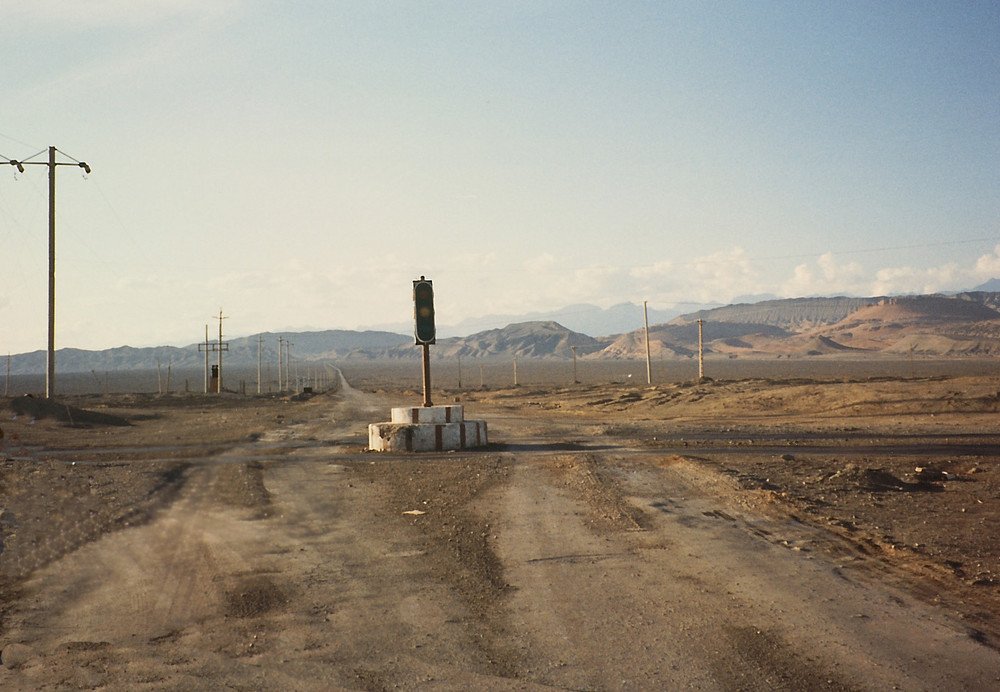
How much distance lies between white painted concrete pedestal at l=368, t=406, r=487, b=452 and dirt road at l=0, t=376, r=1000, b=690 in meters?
6.32

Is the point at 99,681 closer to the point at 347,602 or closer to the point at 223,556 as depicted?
the point at 347,602

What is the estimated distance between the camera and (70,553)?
27.6ft

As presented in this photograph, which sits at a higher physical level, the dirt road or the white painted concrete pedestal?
the white painted concrete pedestal

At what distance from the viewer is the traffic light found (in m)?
19.7

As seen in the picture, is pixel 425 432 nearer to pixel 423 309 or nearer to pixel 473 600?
pixel 423 309

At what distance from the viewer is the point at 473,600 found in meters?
6.71

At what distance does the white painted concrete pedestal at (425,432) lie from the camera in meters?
18.8

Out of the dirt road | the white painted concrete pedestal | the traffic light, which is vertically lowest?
the dirt road

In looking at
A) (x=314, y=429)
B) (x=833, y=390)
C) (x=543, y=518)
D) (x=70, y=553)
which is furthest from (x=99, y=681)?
(x=833, y=390)

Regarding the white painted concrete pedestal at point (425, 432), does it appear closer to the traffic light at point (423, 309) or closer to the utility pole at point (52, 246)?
the traffic light at point (423, 309)

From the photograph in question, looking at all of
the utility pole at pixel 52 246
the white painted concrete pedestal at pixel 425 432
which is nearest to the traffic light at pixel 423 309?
the white painted concrete pedestal at pixel 425 432

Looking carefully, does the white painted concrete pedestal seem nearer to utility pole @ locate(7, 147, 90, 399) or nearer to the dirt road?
the dirt road

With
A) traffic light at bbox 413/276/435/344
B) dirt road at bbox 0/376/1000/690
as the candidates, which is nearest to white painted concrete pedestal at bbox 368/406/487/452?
traffic light at bbox 413/276/435/344

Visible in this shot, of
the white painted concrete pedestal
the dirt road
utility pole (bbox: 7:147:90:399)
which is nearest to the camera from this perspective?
the dirt road
